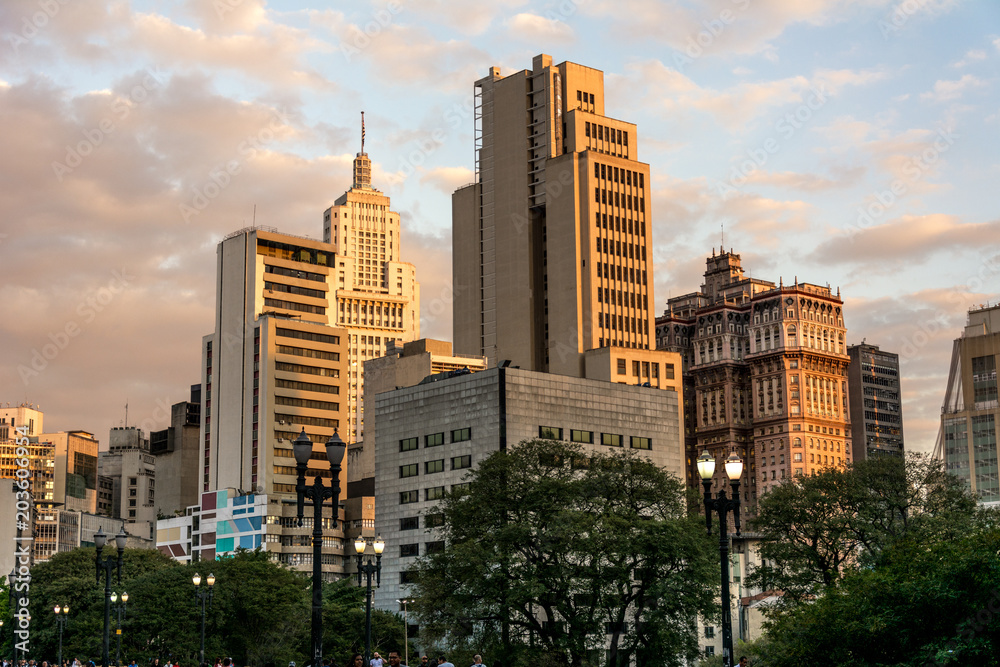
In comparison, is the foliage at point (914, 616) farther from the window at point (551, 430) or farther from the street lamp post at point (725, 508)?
the window at point (551, 430)

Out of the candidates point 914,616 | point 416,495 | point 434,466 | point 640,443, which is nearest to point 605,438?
point 640,443

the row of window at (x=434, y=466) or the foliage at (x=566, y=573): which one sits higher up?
the row of window at (x=434, y=466)

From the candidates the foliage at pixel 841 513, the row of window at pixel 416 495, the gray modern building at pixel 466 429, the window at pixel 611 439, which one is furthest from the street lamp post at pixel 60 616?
the window at pixel 611 439

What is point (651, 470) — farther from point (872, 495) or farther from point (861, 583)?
point (861, 583)

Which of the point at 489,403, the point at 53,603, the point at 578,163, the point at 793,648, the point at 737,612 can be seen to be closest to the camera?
the point at 793,648

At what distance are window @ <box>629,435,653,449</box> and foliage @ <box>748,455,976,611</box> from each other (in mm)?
52060

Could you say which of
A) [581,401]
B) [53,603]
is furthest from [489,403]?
[53,603]

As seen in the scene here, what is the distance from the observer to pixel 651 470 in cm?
8362

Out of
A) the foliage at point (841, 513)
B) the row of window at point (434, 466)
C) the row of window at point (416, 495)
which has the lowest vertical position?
the foliage at point (841, 513)

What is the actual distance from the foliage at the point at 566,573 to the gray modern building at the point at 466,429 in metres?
54.6

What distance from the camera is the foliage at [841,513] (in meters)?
90.1

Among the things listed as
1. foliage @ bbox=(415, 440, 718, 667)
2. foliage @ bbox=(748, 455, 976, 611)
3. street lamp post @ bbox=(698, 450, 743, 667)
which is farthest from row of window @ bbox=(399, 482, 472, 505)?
street lamp post @ bbox=(698, 450, 743, 667)

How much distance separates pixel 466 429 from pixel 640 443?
2302 cm

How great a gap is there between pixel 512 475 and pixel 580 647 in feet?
43.1
